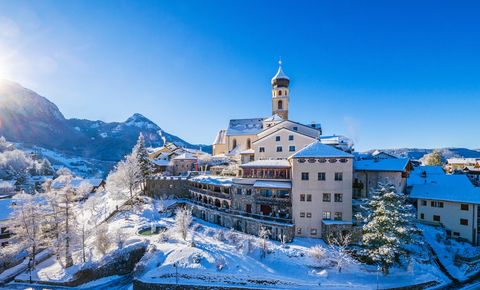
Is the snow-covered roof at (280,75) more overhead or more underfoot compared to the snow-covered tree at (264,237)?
more overhead

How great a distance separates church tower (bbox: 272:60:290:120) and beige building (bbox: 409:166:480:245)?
3433 centimetres

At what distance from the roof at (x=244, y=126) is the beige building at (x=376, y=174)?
2794cm

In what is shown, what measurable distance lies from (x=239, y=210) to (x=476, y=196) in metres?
33.7

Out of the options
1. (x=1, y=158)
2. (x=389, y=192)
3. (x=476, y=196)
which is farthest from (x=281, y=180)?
(x=1, y=158)

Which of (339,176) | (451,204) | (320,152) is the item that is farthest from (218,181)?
(451,204)

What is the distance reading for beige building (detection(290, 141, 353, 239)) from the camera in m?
30.5

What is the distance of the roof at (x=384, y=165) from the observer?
115 feet

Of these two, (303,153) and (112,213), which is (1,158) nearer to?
(112,213)

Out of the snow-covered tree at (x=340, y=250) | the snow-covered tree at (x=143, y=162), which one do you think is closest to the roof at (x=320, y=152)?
the snow-covered tree at (x=340, y=250)

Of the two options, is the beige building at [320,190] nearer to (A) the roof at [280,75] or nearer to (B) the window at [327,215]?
(B) the window at [327,215]

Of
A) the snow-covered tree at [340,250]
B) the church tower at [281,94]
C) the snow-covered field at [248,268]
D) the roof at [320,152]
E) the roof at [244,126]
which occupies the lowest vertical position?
the snow-covered field at [248,268]

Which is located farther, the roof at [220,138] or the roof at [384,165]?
the roof at [220,138]

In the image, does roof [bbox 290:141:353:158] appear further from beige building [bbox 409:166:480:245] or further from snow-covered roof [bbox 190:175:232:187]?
beige building [bbox 409:166:480:245]

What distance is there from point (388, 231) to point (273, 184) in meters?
14.7
